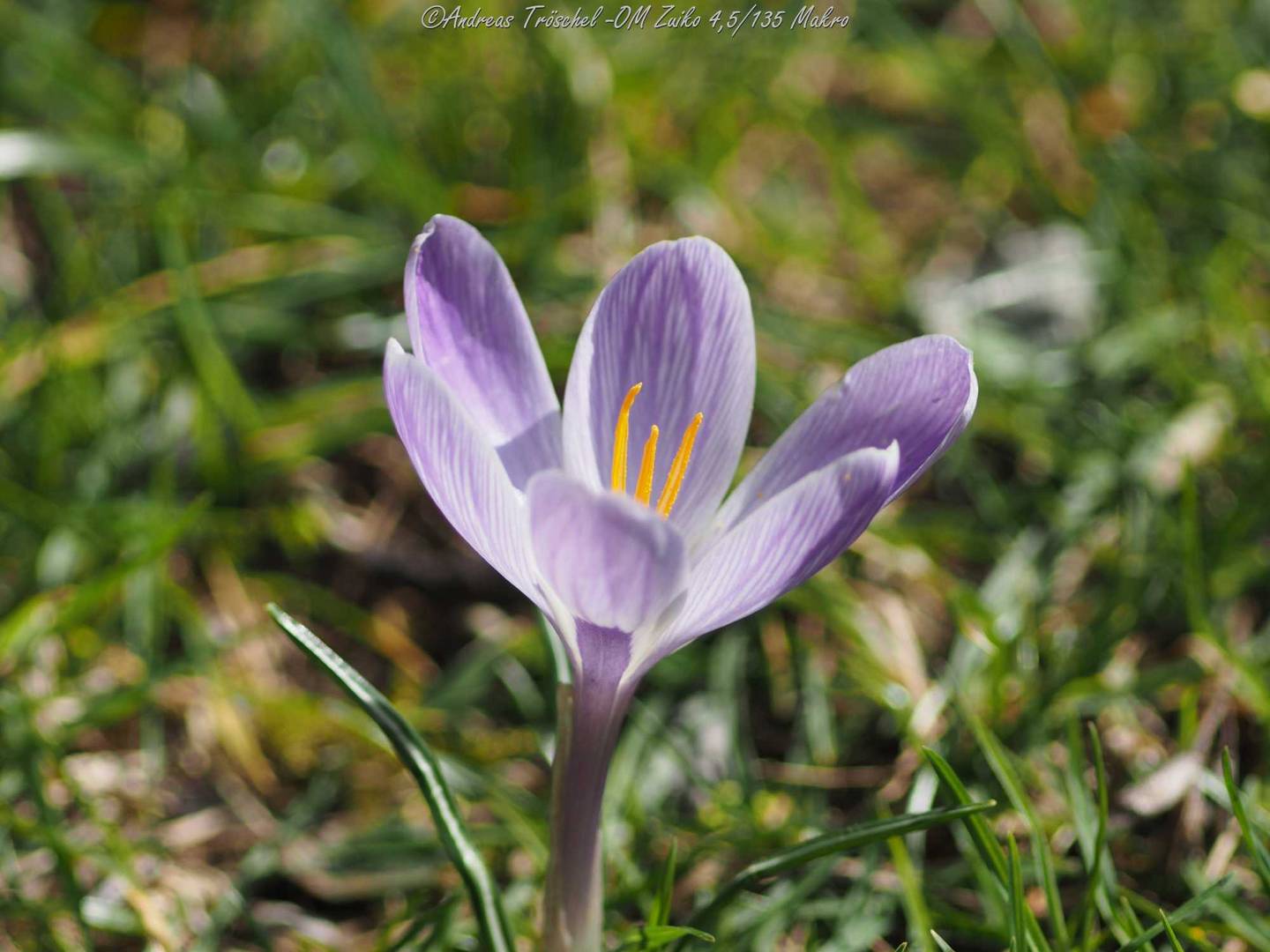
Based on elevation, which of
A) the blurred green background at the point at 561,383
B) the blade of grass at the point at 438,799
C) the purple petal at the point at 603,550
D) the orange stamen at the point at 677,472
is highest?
the purple petal at the point at 603,550

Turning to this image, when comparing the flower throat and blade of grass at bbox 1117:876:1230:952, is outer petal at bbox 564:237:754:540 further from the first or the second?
blade of grass at bbox 1117:876:1230:952

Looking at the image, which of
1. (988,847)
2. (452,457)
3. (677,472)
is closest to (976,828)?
(988,847)

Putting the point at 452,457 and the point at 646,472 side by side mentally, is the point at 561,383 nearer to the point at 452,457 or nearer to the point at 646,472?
the point at 646,472

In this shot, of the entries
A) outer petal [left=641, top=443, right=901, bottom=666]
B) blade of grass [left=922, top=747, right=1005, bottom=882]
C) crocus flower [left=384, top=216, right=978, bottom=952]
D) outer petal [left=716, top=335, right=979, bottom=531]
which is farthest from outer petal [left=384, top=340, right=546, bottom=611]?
blade of grass [left=922, top=747, right=1005, bottom=882]

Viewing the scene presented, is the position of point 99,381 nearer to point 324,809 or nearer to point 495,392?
point 324,809

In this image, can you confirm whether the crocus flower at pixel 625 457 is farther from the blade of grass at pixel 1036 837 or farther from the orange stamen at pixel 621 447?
the blade of grass at pixel 1036 837

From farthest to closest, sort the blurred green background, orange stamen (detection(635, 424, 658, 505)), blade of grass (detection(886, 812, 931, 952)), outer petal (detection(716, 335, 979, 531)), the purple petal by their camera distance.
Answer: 1. the blurred green background
2. blade of grass (detection(886, 812, 931, 952))
3. orange stamen (detection(635, 424, 658, 505))
4. outer petal (detection(716, 335, 979, 531))
5. the purple petal

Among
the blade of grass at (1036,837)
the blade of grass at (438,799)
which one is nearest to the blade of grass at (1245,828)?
the blade of grass at (1036,837)

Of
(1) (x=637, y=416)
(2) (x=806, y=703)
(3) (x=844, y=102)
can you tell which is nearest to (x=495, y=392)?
(1) (x=637, y=416)
